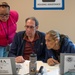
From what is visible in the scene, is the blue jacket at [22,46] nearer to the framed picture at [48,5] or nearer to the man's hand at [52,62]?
the man's hand at [52,62]

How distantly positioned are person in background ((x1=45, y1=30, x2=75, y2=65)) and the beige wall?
1.39 metres

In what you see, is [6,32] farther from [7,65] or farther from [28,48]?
[7,65]

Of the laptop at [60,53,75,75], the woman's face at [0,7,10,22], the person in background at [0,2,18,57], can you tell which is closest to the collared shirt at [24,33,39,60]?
the person in background at [0,2,18,57]

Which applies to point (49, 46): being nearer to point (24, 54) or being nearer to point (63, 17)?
point (24, 54)

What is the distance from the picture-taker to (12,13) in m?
2.88

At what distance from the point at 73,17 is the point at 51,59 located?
169cm

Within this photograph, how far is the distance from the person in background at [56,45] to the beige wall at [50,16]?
1.39m

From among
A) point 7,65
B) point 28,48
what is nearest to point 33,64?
point 7,65

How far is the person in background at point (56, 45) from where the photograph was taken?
7.11 feet

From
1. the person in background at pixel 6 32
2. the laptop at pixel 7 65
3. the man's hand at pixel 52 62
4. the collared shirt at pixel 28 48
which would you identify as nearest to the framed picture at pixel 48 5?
the person in background at pixel 6 32

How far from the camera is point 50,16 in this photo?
11.9 feet

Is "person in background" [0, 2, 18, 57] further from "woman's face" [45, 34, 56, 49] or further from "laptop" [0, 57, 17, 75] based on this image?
"laptop" [0, 57, 17, 75]

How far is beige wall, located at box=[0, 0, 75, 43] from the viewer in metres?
3.60

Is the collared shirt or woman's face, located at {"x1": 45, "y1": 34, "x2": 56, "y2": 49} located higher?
woman's face, located at {"x1": 45, "y1": 34, "x2": 56, "y2": 49}
